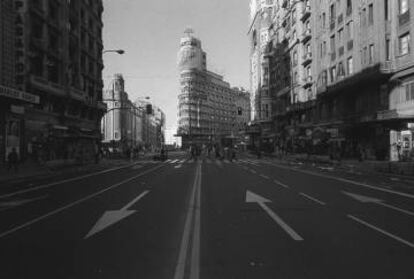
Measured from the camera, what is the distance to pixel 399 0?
40094mm

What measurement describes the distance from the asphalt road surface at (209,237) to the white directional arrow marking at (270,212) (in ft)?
0.08

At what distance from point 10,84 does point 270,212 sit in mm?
30841

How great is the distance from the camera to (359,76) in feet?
148

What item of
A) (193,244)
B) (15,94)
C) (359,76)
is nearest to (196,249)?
(193,244)

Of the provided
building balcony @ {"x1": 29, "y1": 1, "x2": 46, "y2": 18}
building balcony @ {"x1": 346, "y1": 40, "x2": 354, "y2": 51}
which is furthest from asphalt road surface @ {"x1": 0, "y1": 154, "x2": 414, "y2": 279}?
building balcony @ {"x1": 346, "y1": 40, "x2": 354, "y2": 51}

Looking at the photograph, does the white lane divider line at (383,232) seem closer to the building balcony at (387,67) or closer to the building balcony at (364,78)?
the building balcony at (387,67)

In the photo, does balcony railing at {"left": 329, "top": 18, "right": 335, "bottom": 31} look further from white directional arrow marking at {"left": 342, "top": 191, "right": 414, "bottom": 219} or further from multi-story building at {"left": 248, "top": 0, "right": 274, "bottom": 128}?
multi-story building at {"left": 248, "top": 0, "right": 274, "bottom": 128}

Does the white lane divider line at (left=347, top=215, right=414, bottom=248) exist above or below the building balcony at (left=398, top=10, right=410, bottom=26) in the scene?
below

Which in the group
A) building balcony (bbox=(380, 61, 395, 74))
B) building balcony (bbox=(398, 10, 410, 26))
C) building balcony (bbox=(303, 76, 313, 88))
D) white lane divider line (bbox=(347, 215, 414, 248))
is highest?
building balcony (bbox=(398, 10, 410, 26))

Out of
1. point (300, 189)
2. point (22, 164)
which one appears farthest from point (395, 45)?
point (22, 164)

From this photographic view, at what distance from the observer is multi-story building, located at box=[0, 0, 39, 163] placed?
36.6m

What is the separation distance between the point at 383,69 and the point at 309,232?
3416cm

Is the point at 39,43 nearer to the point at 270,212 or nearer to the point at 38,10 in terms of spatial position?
the point at 38,10

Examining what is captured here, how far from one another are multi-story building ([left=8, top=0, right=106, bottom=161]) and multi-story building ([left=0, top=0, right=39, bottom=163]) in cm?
25
